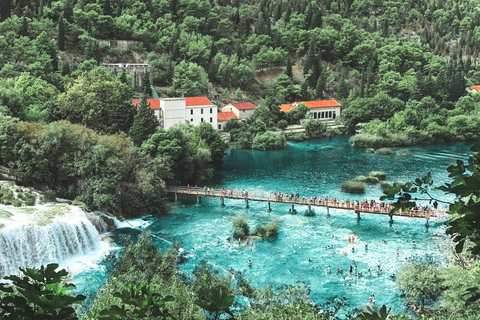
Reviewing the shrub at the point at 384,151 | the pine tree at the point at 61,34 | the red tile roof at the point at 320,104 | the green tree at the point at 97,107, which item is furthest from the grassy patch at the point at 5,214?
the red tile roof at the point at 320,104

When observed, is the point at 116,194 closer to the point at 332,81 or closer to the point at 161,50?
the point at 161,50

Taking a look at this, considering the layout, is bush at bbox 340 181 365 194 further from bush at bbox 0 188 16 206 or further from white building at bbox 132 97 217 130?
bush at bbox 0 188 16 206

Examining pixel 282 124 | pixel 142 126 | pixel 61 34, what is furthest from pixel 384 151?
pixel 61 34

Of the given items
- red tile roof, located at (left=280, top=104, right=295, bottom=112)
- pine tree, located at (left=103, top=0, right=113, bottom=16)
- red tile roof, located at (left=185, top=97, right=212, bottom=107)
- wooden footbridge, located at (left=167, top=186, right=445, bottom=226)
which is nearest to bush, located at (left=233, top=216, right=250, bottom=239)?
wooden footbridge, located at (left=167, top=186, right=445, bottom=226)

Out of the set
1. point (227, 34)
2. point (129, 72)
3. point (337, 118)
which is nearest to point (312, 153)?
point (337, 118)

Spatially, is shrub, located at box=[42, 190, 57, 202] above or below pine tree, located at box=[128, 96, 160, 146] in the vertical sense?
below

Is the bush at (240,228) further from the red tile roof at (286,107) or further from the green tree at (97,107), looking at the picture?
the red tile roof at (286,107)
